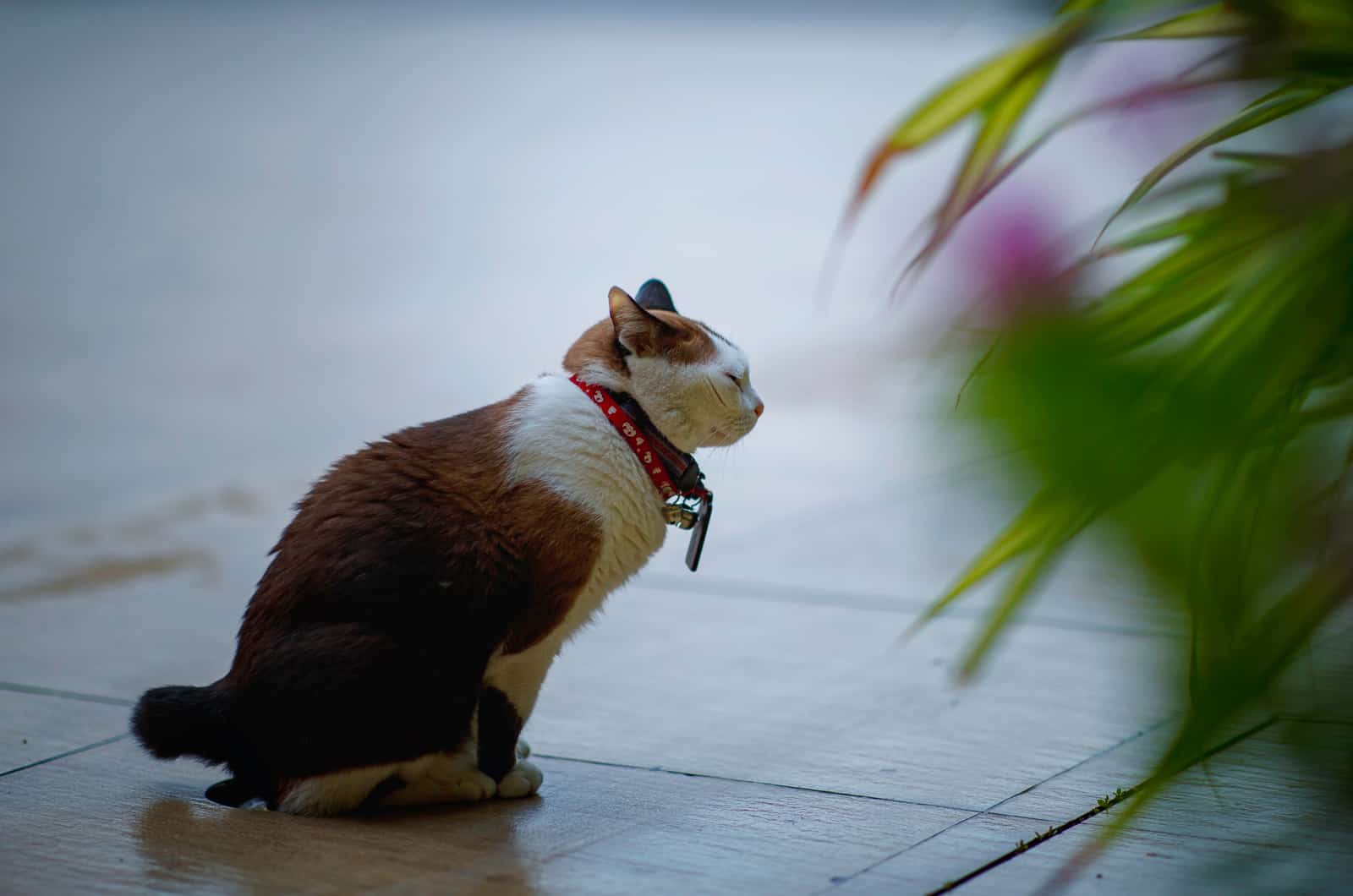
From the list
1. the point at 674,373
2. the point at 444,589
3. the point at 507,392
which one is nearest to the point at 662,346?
the point at 674,373

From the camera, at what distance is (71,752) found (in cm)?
304

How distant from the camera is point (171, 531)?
195 inches

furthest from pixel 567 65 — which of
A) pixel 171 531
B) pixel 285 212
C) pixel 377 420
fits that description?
pixel 171 531

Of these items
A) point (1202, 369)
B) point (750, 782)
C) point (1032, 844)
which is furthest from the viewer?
point (750, 782)

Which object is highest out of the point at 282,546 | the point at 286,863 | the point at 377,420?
the point at 282,546

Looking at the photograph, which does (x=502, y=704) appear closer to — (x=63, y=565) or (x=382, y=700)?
(x=382, y=700)

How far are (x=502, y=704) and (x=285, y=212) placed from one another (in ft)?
26.5

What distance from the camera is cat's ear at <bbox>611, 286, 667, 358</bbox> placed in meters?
2.75

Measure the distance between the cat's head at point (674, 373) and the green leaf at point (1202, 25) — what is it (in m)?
1.31

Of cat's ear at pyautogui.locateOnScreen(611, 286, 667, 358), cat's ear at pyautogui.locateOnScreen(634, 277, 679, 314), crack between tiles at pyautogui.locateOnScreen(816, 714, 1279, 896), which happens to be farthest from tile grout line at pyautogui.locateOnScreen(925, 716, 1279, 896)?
cat's ear at pyautogui.locateOnScreen(634, 277, 679, 314)

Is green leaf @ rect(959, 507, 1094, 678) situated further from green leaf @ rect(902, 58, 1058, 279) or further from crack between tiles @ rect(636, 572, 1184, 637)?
crack between tiles @ rect(636, 572, 1184, 637)

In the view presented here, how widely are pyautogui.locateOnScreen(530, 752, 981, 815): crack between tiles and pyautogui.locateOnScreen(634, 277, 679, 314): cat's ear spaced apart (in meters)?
0.90

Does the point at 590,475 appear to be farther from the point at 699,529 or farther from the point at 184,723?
the point at 184,723

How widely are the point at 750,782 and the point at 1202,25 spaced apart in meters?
1.77
